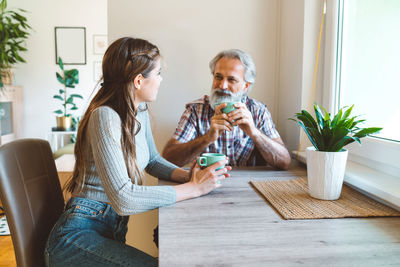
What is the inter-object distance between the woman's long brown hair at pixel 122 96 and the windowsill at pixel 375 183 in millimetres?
746

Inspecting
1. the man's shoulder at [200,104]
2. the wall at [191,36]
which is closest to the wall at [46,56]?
the wall at [191,36]

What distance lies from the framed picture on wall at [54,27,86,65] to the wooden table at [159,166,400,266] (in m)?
4.39

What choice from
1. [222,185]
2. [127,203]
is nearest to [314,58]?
[222,185]

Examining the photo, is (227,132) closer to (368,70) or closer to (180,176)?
(180,176)

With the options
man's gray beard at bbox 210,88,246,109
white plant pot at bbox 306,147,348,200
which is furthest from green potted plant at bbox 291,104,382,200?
man's gray beard at bbox 210,88,246,109

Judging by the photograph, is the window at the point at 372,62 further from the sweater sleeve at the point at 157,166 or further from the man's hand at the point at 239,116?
the sweater sleeve at the point at 157,166

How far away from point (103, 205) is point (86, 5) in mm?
4417

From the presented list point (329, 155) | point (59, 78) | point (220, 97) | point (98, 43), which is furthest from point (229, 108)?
point (98, 43)

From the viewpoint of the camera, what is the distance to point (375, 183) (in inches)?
41.5

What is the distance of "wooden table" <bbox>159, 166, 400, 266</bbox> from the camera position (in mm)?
642

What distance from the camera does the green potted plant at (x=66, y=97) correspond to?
4.45 meters

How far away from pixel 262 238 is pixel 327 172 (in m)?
0.38

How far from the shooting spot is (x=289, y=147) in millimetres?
1815

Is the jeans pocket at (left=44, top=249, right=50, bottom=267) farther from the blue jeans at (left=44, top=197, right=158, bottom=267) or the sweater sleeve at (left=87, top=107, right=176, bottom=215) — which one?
the sweater sleeve at (left=87, top=107, right=176, bottom=215)
